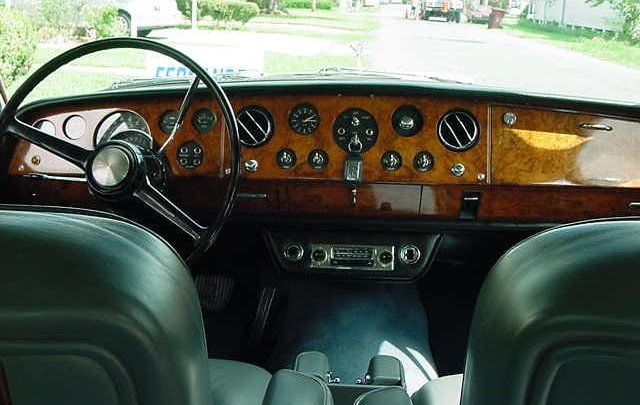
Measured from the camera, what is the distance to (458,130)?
10.1 feet

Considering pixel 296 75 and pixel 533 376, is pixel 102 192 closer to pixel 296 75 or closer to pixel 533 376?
pixel 296 75

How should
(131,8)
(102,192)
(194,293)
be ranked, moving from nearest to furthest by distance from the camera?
(194,293), (102,192), (131,8)

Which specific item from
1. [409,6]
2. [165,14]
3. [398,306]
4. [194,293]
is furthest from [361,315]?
[194,293]

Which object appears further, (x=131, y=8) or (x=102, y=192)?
(x=131, y=8)

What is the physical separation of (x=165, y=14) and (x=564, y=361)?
280 centimetres

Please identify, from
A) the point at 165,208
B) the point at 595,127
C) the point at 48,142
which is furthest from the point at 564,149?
the point at 48,142

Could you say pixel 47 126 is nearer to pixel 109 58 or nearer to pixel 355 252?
pixel 109 58

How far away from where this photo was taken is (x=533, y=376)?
0.91 metres

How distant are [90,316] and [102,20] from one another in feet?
8.27

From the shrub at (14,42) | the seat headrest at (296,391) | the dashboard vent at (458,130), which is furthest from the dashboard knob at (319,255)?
the seat headrest at (296,391)

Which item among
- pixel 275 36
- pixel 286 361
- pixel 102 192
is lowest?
pixel 286 361

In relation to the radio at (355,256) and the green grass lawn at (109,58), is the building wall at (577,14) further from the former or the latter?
the green grass lawn at (109,58)

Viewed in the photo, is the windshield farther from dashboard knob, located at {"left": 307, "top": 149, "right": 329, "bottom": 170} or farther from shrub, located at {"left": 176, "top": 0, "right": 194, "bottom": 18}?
dashboard knob, located at {"left": 307, "top": 149, "right": 329, "bottom": 170}

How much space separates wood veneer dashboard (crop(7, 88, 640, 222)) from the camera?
3029 mm
